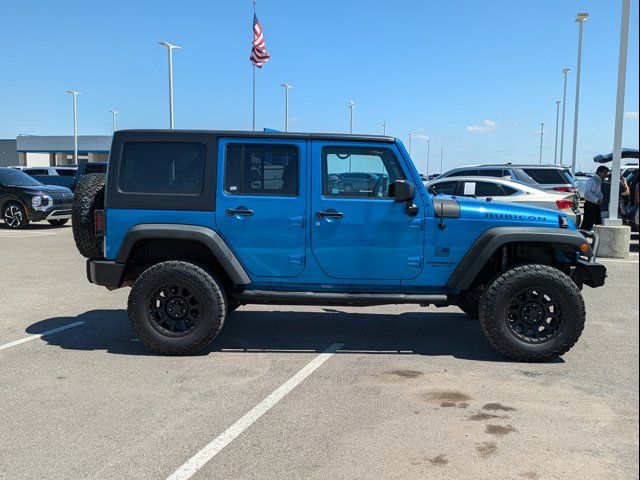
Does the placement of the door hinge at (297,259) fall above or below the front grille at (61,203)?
below

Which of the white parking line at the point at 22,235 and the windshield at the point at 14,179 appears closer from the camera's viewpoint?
the white parking line at the point at 22,235

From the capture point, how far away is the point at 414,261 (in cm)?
515

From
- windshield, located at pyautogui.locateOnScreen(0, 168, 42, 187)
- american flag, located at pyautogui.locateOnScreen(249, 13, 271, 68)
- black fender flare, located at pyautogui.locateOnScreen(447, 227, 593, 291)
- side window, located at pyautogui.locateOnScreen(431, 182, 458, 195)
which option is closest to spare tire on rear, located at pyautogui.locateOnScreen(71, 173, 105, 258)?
black fender flare, located at pyautogui.locateOnScreen(447, 227, 593, 291)

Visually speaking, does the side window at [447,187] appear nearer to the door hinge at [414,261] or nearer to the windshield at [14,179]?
the door hinge at [414,261]

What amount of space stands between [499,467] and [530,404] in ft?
3.51

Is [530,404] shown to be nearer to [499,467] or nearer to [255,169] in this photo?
[499,467]

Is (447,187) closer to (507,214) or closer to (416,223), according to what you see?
(507,214)

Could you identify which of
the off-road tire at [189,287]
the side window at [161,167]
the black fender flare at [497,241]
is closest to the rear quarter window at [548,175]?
the black fender flare at [497,241]

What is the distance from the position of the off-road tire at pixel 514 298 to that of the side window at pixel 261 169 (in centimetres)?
206

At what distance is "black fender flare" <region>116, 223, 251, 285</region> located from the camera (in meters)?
5.06

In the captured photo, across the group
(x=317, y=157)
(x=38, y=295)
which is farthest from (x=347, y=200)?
(x=38, y=295)

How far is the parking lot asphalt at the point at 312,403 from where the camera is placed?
3.27 meters

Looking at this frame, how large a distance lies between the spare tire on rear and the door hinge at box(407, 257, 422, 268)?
2.93m

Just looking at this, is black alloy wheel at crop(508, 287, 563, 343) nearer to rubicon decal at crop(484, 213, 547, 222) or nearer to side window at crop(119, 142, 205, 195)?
rubicon decal at crop(484, 213, 547, 222)
